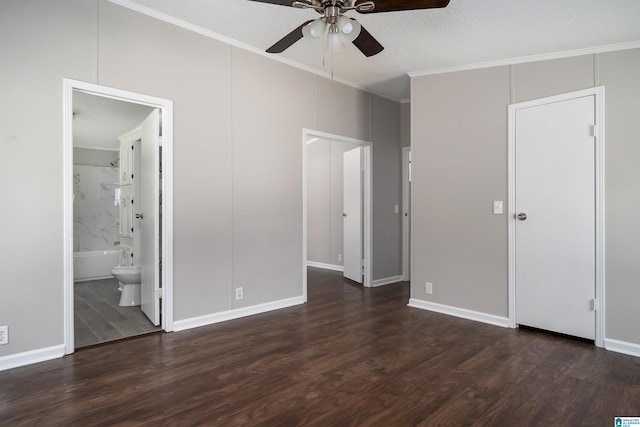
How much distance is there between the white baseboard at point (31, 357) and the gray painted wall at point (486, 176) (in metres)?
3.30

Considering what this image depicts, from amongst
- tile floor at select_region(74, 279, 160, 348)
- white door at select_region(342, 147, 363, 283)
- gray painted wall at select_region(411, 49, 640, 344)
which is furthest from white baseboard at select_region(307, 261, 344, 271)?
tile floor at select_region(74, 279, 160, 348)

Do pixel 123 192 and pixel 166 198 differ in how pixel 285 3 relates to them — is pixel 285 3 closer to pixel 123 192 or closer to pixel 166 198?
pixel 166 198

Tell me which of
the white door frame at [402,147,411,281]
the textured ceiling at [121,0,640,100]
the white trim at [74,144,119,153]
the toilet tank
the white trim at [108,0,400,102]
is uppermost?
the white trim at [108,0,400,102]

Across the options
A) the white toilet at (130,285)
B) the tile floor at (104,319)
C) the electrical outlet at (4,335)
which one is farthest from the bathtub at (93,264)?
the electrical outlet at (4,335)

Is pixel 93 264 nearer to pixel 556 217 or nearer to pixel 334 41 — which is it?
pixel 334 41

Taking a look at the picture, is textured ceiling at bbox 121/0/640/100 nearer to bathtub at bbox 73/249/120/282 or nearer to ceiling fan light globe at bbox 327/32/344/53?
ceiling fan light globe at bbox 327/32/344/53

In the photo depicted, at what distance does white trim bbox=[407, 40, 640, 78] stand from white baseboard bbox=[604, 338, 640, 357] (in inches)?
92.5

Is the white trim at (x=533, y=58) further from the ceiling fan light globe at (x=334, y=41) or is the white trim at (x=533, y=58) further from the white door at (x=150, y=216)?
the white door at (x=150, y=216)

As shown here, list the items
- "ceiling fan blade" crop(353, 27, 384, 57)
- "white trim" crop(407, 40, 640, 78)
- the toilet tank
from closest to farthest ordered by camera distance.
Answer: "ceiling fan blade" crop(353, 27, 384, 57) < "white trim" crop(407, 40, 640, 78) < the toilet tank

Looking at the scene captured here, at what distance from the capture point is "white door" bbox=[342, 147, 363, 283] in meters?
5.17

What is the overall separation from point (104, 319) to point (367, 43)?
341cm

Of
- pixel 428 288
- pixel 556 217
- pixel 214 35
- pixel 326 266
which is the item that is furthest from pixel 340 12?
pixel 326 266

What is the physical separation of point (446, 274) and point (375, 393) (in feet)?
6.76

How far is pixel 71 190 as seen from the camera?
105 inches
